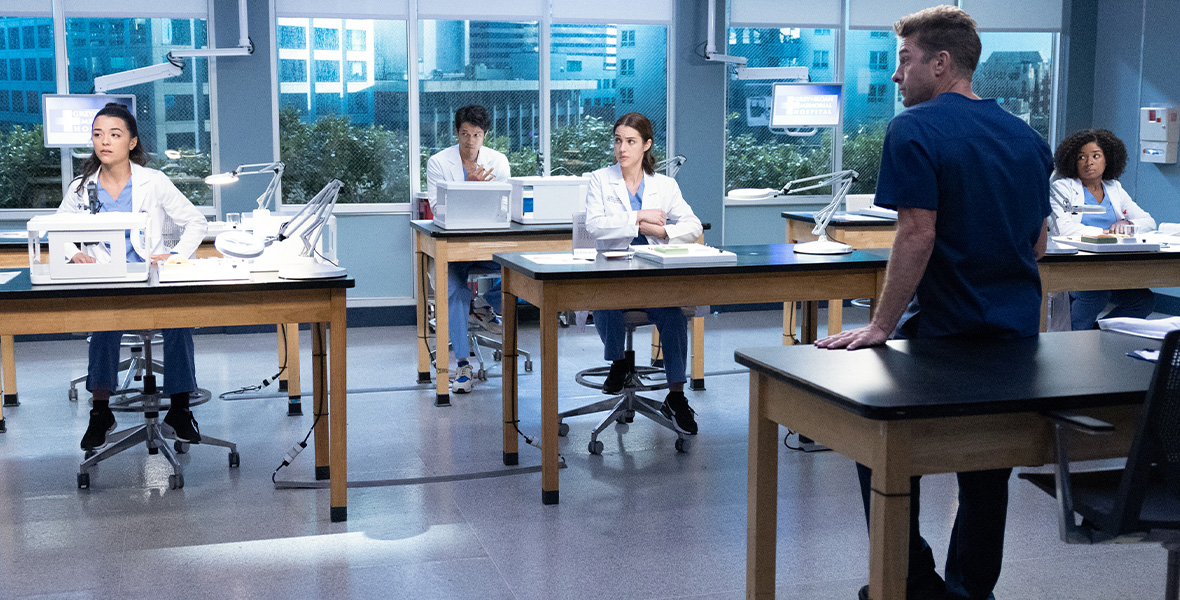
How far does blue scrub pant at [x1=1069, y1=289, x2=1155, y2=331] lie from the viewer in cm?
491

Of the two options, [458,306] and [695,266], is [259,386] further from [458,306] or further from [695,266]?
[695,266]

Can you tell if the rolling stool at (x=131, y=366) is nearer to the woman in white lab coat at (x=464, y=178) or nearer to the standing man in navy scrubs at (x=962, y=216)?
the woman in white lab coat at (x=464, y=178)

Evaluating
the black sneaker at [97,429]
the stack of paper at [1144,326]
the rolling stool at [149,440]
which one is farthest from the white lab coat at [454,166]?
the stack of paper at [1144,326]

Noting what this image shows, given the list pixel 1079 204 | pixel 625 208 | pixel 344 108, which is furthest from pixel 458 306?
pixel 1079 204

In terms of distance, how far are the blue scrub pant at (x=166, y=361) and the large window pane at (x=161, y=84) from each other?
288cm

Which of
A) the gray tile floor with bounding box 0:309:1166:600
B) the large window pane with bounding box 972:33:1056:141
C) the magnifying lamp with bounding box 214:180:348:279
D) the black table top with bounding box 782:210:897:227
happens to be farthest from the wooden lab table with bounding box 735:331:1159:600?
the large window pane with bounding box 972:33:1056:141

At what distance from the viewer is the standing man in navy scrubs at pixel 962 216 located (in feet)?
7.57

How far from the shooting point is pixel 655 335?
5641mm

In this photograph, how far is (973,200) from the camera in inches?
91.6

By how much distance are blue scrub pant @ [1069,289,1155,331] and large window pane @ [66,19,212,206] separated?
205 inches

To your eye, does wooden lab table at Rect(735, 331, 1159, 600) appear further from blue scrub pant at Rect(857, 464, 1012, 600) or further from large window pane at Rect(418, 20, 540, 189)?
large window pane at Rect(418, 20, 540, 189)

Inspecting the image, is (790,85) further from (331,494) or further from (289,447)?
(331,494)

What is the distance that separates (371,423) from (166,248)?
111 centimetres

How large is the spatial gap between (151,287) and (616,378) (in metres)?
2.01
